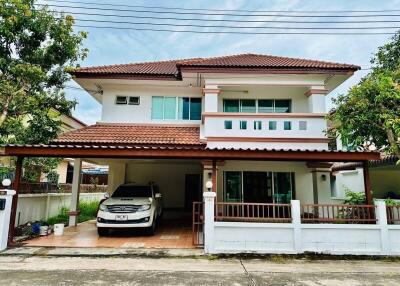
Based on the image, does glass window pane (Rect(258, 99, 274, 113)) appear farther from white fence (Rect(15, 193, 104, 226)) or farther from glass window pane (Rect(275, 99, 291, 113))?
white fence (Rect(15, 193, 104, 226))

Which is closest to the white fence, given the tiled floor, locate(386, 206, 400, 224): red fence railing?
the tiled floor

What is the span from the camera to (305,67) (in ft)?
36.7

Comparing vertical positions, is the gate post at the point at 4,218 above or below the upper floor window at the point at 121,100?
below

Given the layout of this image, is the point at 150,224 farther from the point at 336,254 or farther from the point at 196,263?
the point at 336,254

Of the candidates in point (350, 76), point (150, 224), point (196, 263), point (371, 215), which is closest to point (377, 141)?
point (371, 215)

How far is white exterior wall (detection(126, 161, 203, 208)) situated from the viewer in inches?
563

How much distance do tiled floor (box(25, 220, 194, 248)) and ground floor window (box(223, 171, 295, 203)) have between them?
2305 millimetres

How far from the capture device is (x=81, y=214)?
14.6 m

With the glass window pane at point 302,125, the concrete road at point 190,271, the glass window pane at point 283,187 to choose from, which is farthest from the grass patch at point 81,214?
the glass window pane at point 302,125

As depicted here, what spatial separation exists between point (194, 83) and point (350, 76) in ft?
20.5

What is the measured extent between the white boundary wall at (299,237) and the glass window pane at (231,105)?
6.10 metres


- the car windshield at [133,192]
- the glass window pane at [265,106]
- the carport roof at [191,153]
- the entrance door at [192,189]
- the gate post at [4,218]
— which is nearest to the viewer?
the gate post at [4,218]

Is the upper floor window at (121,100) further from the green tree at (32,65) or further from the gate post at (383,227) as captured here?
the gate post at (383,227)

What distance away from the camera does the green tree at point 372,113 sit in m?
8.03
